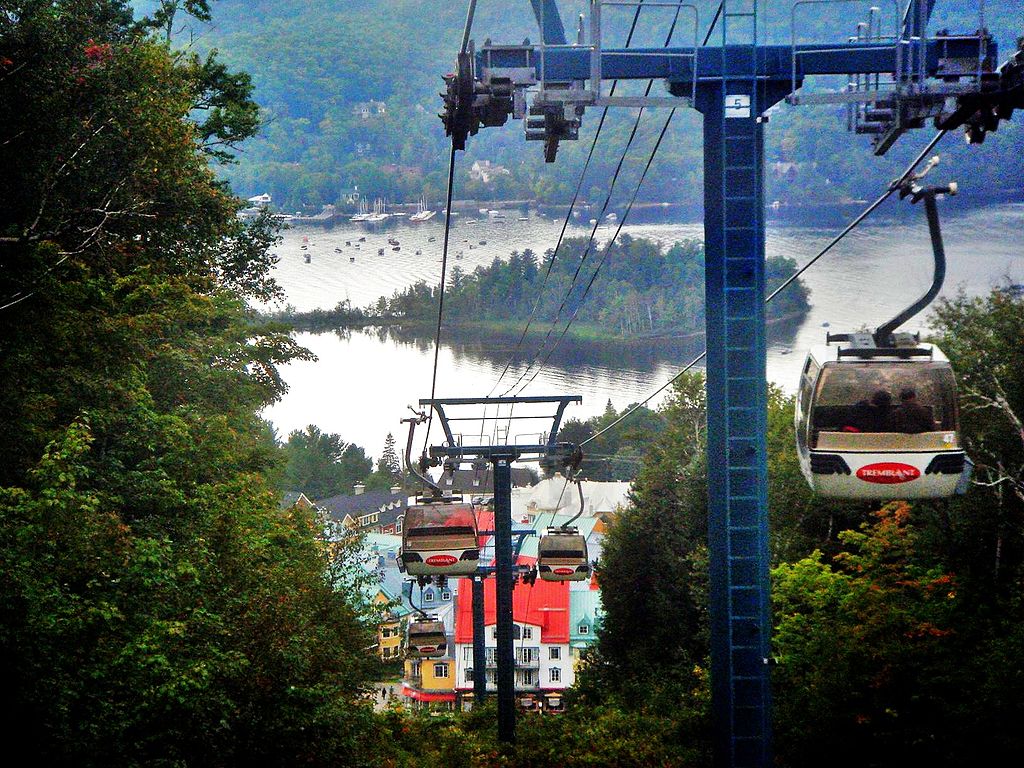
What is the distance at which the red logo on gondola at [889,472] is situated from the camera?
1065 cm

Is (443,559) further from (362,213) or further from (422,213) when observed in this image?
(362,213)

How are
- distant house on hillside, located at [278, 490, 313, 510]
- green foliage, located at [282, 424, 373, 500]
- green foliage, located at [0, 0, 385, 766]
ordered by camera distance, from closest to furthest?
green foliage, located at [0, 0, 385, 766], distant house on hillside, located at [278, 490, 313, 510], green foliage, located at [282, 424, 373, 500]

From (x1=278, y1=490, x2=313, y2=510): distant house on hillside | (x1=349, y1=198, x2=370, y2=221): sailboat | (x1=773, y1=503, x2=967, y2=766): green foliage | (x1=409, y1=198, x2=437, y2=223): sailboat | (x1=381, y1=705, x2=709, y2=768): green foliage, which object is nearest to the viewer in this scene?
(x1=773, y1=503, x2=967, y2=766): green foliage

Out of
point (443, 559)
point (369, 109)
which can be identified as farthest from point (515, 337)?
point (443, 559)

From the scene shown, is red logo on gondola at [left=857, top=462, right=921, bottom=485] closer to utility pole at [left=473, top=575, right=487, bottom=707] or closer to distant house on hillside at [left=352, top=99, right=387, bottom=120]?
utility pole at [left=473, top=575, right=487, bottom=707]

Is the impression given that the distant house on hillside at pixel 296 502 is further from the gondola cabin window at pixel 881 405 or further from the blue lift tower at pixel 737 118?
the blue lift tower at pixel 737 118

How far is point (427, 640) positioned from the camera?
27.6m

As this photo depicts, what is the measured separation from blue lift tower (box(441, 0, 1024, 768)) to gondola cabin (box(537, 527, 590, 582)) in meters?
15.2

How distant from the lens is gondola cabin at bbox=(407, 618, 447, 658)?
90.4ft

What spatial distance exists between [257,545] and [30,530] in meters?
3.77

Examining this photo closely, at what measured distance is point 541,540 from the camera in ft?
81.6

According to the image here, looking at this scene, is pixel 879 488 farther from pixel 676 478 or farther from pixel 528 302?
pixel 528 302

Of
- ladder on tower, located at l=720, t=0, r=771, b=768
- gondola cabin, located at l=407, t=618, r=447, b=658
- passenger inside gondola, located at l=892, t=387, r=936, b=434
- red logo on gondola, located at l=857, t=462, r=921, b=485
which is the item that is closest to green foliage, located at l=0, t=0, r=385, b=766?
gondola cabin, located at l=407, t=618, r=447, b=658

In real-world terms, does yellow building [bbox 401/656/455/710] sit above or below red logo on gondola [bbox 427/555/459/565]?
below
